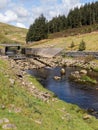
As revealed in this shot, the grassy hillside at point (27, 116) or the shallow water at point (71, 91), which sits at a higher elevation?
the grassy hillside at point (27, 116)

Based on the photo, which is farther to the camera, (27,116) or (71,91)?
(71,91)

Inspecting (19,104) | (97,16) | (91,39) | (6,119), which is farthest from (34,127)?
(97,16)

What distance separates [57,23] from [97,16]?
84.9 ft

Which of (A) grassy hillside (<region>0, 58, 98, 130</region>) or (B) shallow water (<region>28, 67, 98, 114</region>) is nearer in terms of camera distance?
(A) grassy hillside (<region>0, 58, 98, 130</region>)

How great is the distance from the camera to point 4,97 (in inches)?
1101

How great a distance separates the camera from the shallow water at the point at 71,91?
47375 mm

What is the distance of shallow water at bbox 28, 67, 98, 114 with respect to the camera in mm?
47375

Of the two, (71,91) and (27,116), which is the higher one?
(27,116)

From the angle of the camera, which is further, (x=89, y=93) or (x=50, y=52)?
(x=50, y=52)

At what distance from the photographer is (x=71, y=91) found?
56.4 meters

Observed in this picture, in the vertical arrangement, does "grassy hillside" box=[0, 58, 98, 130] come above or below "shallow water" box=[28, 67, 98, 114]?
above

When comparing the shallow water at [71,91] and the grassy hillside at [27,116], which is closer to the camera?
the grassy hillside at [27,116]

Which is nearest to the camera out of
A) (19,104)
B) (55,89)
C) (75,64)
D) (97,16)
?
(19,104)

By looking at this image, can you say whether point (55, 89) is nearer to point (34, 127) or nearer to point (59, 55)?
point (34, 127)
